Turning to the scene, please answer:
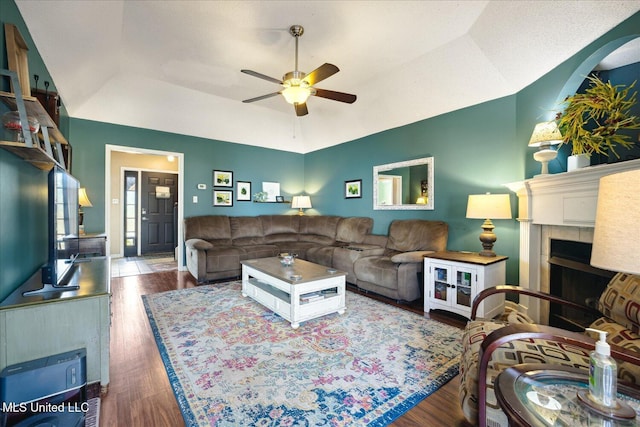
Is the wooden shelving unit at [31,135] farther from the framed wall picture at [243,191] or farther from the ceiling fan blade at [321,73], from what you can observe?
the framed wall picture at [243,191]

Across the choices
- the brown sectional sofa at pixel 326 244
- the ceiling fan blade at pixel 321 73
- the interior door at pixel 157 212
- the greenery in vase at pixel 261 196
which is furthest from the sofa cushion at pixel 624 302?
the interior door at pixel 157 212

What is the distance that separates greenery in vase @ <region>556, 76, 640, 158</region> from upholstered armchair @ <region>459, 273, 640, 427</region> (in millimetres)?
916

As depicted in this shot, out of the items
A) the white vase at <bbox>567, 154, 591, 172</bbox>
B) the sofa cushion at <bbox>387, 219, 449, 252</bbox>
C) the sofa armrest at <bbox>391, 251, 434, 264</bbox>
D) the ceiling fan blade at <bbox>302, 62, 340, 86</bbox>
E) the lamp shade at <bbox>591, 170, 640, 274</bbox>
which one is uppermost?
the ceiling fan blade at <bbox>302, 62, 340, 86</bbox>

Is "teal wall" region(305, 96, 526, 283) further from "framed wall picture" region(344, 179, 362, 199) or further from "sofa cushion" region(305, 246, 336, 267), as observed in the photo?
"sofa cushion" region(305, 246, 336, 267)

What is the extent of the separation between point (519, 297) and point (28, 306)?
394cm

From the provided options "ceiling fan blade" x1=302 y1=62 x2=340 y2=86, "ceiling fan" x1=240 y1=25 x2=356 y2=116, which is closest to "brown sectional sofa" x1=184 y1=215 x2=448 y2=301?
"ceiling fan" x1=240 y1=25 x2=356 y2=116

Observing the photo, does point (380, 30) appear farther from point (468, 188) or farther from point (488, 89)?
point (468, 188)

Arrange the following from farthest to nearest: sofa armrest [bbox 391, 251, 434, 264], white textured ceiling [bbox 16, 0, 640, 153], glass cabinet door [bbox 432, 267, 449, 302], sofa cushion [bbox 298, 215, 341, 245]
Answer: sofa cushion [bbox 298, 215, 341, 245] < sofa armrest [bbox 391, 251, 434, 264] < glass cabinet door [bbox 432, 267, 449, 302] < white textured ceiling [bbox 16, 0, 640, 153]

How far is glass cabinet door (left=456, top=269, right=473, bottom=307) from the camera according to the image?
267cm

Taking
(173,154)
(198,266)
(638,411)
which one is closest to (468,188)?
(638,411)

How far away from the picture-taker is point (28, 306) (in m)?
1.43

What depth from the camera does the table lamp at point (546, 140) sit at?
2.24 m

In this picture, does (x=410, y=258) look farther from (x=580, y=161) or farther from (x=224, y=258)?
(x=224, y=258)

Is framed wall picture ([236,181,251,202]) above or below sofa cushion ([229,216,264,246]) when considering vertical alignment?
above
